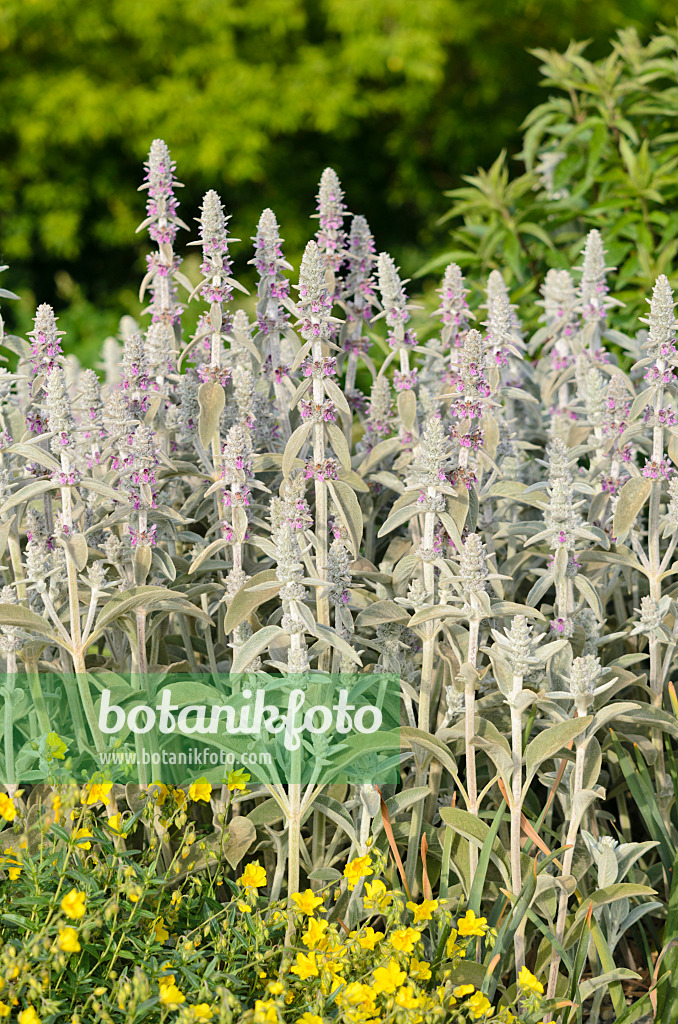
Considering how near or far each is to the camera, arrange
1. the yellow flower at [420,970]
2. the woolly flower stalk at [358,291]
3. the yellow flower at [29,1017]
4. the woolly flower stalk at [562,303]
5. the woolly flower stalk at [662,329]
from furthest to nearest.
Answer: the woolly flower stalk at [562,303] → the woolly flower stalk at [358,291] → the woolly flower stalk at [662,329] → the yellow flower at [420,970] → the yellow flower at [29,1017]

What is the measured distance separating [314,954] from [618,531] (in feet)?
3.34

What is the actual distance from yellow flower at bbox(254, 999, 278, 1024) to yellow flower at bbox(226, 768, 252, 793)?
436 mm

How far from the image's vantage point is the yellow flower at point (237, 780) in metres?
1.94

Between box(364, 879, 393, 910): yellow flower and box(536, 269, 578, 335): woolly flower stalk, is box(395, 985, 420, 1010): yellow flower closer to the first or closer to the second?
A: box(364, 879, 393, 910): yellow flower

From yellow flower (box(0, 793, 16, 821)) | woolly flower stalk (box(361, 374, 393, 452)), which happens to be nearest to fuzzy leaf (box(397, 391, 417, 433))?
woolly flower stalk (box(361, 374, 393, 452))

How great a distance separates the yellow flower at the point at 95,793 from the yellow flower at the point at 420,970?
24.2 inches

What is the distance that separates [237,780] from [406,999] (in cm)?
53

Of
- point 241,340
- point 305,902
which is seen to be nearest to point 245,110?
point 241,340

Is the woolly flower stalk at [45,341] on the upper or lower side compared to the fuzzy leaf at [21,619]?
upper

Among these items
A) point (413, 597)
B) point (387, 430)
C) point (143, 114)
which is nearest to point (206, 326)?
point (387, 430)

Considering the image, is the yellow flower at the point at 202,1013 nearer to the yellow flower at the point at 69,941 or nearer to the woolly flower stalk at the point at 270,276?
the yellow flower at the point at 69,941

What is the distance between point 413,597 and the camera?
2021 millimetres

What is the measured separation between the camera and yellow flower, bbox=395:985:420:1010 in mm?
1601

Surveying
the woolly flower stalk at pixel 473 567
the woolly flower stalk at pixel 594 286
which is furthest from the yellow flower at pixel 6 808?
the woolly flower stalk at pixel 594 286
